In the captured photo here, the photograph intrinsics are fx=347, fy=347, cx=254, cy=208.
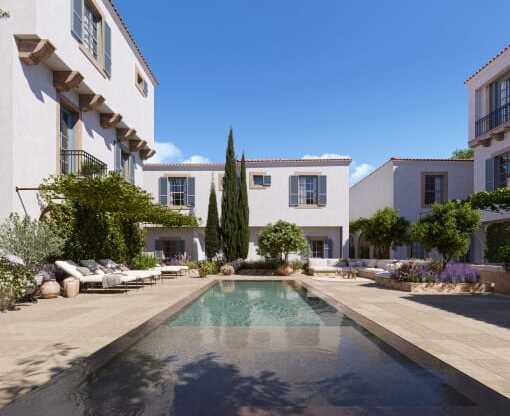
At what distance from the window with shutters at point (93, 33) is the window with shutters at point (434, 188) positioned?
1950cm

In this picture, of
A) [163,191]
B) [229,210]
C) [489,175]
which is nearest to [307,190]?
[229,210]

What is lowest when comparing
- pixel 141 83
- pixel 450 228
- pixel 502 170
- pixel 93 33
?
pixel 450 228

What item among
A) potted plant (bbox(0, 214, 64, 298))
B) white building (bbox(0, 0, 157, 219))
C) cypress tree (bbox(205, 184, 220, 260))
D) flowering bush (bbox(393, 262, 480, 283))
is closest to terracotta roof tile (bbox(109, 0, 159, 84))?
white building (bbox(0, 0, 157, 219))

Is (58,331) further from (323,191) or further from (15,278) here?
(323,191)

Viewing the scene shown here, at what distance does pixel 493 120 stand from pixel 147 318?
19.1 metres

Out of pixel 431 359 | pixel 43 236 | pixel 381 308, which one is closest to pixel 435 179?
pixel 381 308

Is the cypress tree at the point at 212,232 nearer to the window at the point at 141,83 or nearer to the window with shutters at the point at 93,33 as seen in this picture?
the window at the point at 141,83

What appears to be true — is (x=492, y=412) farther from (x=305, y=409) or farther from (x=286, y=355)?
(x=286, y=355)

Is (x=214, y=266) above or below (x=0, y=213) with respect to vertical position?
below

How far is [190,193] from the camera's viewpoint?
23.8 meters

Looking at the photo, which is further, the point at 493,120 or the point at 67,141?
the point at 493,120

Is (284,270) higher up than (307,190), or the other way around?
(307,190)

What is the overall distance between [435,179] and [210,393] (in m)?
22.9

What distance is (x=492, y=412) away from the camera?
3211 mm
